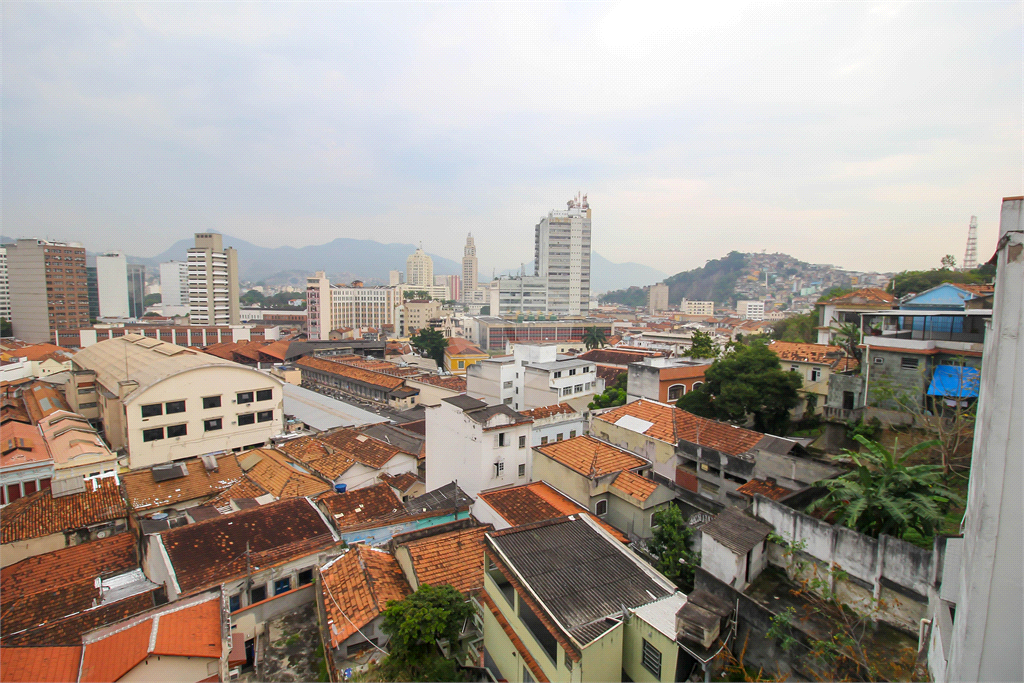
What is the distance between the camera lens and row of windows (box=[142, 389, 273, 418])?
20.4 m

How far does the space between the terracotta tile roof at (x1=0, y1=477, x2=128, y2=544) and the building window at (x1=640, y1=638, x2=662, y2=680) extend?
1566 centimetres

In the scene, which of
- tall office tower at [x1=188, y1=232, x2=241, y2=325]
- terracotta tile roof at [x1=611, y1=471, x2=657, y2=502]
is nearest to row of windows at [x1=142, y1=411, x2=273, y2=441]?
terracotta tile roof at [x1=611, y1=471, x2=657, y2=502]

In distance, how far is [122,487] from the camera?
51.8 feet

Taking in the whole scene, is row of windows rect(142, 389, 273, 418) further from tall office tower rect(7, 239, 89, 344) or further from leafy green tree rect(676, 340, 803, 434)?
tall office tower rect(7, 239, 89, 344)

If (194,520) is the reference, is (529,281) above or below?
above

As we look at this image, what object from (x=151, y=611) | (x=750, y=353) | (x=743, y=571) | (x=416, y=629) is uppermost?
(x=750, y=353)

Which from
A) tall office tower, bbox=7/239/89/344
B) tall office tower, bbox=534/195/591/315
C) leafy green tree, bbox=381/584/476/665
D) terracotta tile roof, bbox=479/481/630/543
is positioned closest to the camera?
leafy green tree, bbox=381/584/476/665

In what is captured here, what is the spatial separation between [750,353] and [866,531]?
1066 centimetres

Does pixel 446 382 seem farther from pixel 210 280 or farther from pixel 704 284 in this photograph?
pixel 704 284

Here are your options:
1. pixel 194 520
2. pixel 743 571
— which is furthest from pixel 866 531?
pixel 194 520

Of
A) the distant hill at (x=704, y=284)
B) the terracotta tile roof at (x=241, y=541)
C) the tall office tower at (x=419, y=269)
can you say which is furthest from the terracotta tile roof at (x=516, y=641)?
the tall office tower at (x=419, y=269)

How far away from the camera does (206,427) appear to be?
21984 millimetres

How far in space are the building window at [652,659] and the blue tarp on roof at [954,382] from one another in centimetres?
1143

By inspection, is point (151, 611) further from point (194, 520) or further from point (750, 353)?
point (750, 353)
